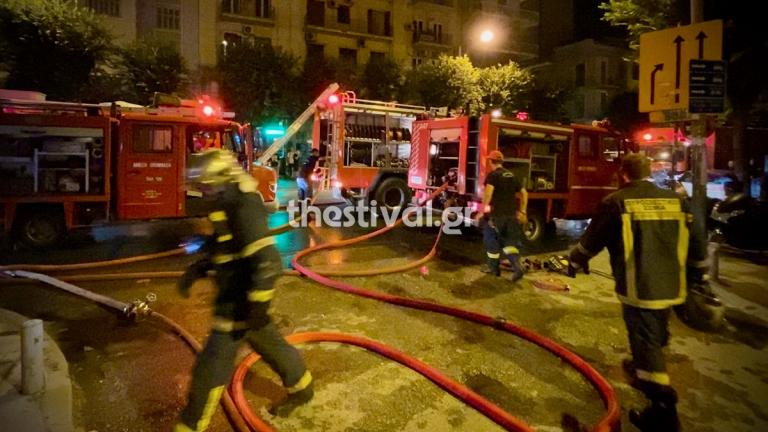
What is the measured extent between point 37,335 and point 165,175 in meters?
6.03

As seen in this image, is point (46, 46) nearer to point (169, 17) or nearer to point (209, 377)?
point (169, 17)

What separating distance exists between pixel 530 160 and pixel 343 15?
93.4 feet

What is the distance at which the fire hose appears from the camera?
3203 mm

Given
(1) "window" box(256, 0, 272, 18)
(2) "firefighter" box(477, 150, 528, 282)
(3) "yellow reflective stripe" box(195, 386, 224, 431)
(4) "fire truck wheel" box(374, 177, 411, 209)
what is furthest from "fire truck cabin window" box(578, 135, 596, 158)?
(1) "window" box(256, 0, 272, 18)

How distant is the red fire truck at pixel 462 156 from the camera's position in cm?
931

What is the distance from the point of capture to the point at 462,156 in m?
9.34

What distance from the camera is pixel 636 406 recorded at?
3699 mm

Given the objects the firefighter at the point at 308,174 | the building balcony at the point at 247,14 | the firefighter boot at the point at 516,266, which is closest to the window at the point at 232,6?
the building balcony at the point at 247,14

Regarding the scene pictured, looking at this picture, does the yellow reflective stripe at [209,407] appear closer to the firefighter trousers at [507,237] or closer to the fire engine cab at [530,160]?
the firefighter trousers at [507,237]

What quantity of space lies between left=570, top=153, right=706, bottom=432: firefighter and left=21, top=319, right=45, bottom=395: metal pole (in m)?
3.61

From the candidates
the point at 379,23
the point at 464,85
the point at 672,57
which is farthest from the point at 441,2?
the point at 672,57

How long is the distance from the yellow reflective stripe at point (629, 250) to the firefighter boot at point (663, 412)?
599mm

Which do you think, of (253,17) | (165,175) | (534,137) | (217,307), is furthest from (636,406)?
(253,17)

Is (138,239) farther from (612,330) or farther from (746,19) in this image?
(746,19)
